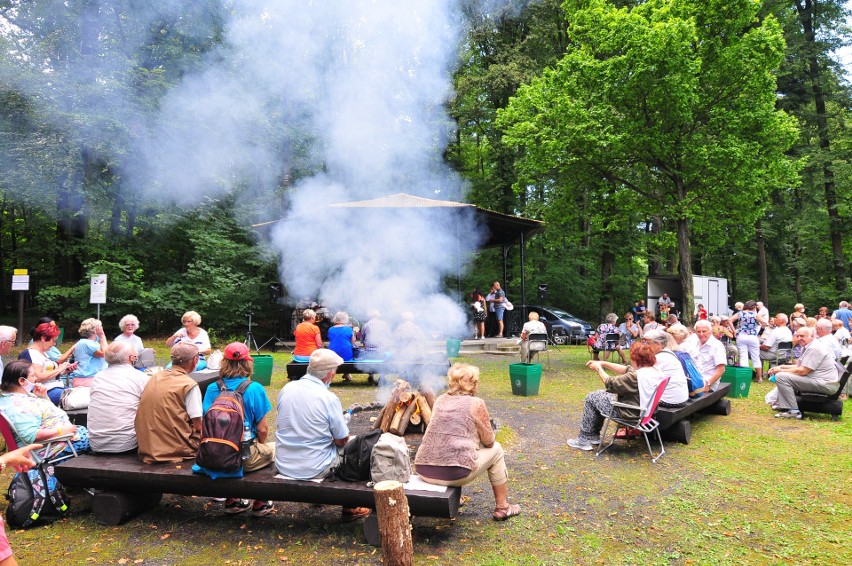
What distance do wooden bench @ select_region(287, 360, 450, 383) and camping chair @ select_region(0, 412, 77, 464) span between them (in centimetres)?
273

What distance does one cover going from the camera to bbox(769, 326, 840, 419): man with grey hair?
22.6 feet

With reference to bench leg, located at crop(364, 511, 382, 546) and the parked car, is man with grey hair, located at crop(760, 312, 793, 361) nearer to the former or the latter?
the parked car

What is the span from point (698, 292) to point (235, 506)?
16319 mm

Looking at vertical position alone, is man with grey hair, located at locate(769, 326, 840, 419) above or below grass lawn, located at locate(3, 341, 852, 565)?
above

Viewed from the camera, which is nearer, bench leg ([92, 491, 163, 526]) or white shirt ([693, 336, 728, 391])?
bench leg ([92, 491, 163, 526])

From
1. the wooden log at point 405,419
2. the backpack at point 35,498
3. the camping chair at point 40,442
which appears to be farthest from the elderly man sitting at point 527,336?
the backpack at point 35,498

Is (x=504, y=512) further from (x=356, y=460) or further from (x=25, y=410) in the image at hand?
(x=25, y=410)

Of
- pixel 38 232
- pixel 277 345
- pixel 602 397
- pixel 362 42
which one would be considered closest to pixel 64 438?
pixel 602 397

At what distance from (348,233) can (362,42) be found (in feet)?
15.9

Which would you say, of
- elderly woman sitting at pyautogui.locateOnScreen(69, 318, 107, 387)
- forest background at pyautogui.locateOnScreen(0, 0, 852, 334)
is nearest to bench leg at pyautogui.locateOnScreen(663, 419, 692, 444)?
elderly woman sitting at pyautogui.locateOnScreen(69, 318, 107, 387)

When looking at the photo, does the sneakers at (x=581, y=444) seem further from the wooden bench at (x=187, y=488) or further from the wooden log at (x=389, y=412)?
the wooden bench at (x=187, y=488)

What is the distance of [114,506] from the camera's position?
153 inches

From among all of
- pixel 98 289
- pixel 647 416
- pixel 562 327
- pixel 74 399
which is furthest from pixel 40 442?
pixel 562 327

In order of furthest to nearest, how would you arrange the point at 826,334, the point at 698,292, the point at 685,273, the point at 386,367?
the point at 698,292 < the point at 685,273 < the point at 386,367 < the point at 826,334
